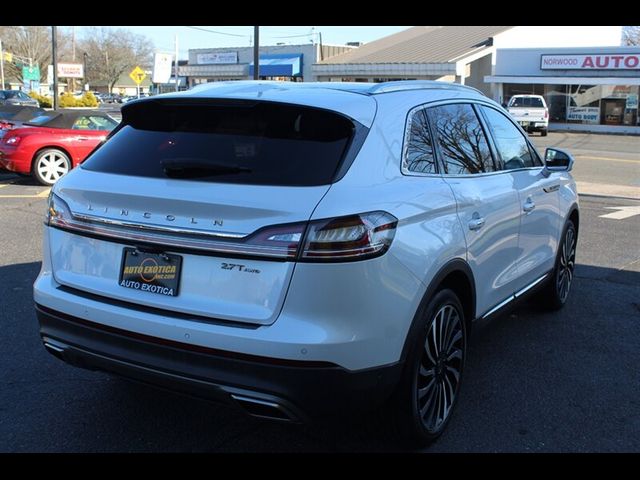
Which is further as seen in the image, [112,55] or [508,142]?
[112,55]

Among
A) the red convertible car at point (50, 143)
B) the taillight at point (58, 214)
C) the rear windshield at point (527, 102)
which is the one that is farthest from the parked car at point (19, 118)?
the rear windshield at point (527, 102)

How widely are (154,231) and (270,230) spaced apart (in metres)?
0.55

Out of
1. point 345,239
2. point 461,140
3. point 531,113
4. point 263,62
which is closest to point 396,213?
point 345,239

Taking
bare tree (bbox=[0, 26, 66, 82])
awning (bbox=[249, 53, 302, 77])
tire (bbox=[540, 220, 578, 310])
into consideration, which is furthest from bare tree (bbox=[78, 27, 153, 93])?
tire (bbox=[540, 220, 578, 310])

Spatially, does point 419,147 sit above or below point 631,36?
below

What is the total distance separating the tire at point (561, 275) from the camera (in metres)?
5.50

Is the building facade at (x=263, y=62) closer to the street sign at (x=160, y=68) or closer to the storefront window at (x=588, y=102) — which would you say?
the street sign at (x=160, y=68)

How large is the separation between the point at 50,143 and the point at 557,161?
1053 cm

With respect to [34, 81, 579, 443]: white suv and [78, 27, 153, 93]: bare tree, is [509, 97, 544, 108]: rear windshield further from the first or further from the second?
[78, 27, 153, 93]: bare tree

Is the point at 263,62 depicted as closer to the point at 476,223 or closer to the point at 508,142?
the point at 508,142

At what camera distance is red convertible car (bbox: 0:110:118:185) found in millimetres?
12781

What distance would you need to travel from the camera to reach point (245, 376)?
273 cm

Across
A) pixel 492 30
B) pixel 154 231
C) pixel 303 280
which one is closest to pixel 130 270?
pixel 154 231

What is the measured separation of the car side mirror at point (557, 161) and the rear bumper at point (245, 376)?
9.19 ft
